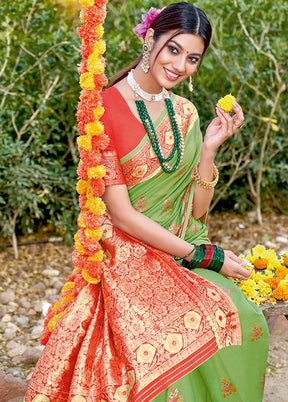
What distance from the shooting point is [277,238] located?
5316 mm

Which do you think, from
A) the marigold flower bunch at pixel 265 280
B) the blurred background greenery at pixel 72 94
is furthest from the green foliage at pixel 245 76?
the marigold flower bunch at pixel 265 280

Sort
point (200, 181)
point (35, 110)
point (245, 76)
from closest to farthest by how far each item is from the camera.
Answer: point (200, 181), point (35, 110), point (245, 76)

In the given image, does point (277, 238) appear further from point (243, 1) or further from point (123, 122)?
point (123, 122)

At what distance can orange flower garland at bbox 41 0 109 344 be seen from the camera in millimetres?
2441

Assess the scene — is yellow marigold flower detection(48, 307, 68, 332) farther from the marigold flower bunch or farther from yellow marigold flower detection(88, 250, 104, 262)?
the marigold flower bunch

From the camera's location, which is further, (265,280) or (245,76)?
(245,76)

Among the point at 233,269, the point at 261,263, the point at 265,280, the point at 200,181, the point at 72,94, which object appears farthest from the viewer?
the point at 72,94

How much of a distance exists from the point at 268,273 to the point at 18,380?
1447 millimetres

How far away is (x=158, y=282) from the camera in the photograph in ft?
8.30

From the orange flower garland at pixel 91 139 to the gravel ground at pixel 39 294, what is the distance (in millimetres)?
1053

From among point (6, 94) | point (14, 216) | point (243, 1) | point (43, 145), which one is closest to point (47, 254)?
point (14, 216)

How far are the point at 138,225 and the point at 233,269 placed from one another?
492 millimetres

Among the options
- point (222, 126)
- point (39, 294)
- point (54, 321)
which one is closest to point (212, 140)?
point (222, 126)

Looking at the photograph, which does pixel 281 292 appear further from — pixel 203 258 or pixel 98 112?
pixel 98 112
